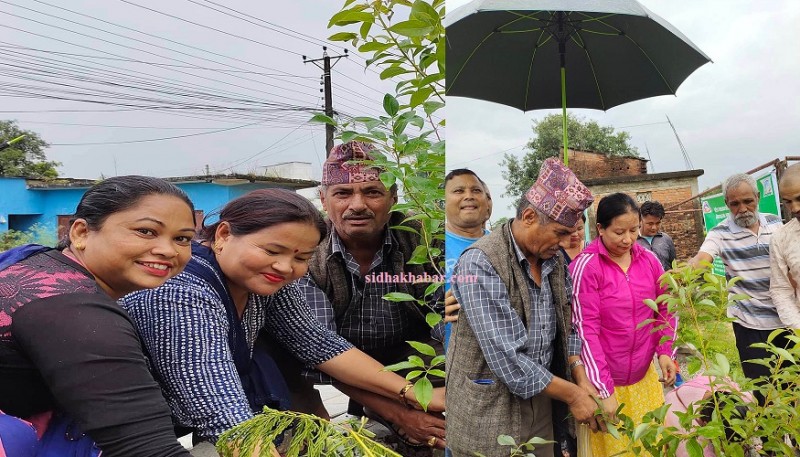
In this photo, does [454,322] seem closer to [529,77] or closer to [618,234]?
[618,234]

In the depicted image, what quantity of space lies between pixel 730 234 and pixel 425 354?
2.51ft

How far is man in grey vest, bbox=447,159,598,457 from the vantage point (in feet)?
4.25


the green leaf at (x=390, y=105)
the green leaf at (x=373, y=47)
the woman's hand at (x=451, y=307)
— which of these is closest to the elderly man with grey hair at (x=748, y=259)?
the woman's hand at (x=451, y=307)

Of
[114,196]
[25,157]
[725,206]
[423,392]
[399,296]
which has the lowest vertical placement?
[423,392]

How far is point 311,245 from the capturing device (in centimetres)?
117

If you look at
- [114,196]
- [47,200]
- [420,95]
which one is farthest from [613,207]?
[47,200]

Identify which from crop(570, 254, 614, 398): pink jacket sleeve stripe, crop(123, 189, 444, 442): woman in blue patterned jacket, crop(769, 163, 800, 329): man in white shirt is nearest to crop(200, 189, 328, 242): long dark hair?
crop(123, 189, 444, 442): woman in blue patterned jacket

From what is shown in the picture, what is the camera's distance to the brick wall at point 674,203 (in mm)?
1296

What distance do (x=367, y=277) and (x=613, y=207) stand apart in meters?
0.60

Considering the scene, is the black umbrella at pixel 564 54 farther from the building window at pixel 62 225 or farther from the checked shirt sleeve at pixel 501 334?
the building window at pixel 62 225

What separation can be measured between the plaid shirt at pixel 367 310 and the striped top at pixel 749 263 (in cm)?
74

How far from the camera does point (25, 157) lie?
1.08 m

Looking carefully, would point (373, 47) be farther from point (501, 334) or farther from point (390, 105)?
point (501, 334)

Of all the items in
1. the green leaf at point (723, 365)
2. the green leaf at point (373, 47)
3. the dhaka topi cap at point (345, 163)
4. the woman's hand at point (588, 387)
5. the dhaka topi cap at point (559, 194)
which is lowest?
the woman's hand at point (588, 387)
